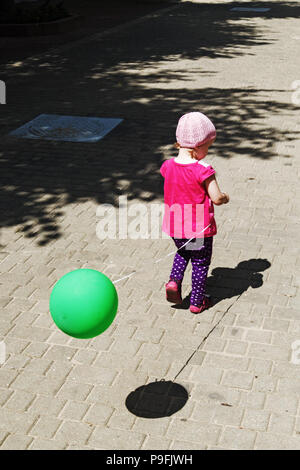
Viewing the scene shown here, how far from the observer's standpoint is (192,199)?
193 inches

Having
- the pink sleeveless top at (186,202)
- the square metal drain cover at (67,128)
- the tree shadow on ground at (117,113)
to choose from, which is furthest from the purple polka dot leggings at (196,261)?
the square metal drain cover at (67,128)

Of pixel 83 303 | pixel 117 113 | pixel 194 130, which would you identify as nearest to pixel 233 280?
Result: pixel 194 130

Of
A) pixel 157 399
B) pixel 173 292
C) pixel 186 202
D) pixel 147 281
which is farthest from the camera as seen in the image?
pixel 147 281

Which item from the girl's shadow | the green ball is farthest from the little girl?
the green ball

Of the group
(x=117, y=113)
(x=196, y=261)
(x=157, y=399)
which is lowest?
(x=117, y=113)

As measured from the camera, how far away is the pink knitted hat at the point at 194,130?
4.66 m

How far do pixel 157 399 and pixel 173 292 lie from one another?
1.18 meters

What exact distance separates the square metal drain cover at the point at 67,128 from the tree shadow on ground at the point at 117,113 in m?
0.22

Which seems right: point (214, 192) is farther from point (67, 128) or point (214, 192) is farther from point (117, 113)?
point (117, 113)

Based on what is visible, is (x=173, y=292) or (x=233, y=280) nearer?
(x=173, y=292)

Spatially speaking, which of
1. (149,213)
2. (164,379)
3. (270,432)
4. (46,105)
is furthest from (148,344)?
(46,105)

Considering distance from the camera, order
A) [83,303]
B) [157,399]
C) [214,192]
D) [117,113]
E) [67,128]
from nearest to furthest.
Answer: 1. [83,303]
2. [157,399]
3. [214,192]
4. [67,128]
5. [117,113]
